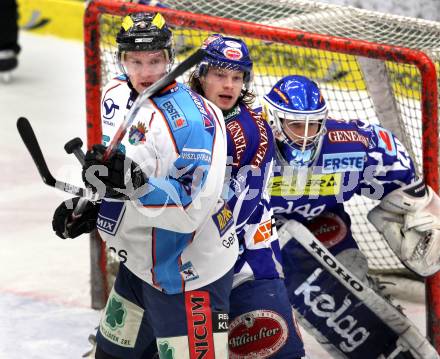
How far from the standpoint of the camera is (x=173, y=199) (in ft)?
7.68

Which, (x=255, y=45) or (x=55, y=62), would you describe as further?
(x=55, y=62)

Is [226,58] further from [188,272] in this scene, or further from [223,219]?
[188,272]

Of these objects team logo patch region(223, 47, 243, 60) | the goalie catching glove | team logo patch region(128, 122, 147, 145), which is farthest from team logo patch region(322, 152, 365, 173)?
team logo patch region(128, 122, 147, 145)

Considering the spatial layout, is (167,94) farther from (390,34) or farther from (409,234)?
(390,34)

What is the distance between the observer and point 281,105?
3.21 m

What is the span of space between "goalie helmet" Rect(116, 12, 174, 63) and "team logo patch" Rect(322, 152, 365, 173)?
36.2 inches

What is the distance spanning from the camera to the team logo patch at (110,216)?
253 centimetres

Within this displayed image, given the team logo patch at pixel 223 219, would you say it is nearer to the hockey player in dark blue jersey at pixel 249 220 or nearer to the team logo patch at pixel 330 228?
the hockey player in dark blue jersey at pixel 249 220

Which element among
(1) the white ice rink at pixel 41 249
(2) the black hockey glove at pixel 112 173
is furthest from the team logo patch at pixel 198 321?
(1) the white ice rink at pixel 41 249

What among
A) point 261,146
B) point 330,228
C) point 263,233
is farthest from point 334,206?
point 261,146

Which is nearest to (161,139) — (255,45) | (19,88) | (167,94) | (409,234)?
(167,94)

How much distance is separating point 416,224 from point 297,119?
575 mm

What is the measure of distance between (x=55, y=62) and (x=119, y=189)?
5377 millimetres

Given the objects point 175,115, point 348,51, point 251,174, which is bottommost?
point 251,174
